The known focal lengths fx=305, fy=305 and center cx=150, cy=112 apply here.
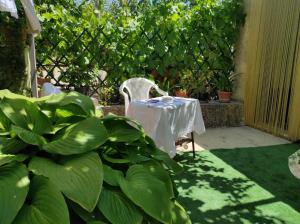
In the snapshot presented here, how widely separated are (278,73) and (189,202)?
9.54ft

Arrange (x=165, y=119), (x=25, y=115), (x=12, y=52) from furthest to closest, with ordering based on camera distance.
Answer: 1. (x=12, y=52)
2. (x=165, y=119)
3. (x=25, y=115)

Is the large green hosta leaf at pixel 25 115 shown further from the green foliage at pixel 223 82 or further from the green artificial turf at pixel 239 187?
the green foliage at pixel 223 82

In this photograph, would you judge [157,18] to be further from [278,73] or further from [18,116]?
[18,116]

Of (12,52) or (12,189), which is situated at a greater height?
(12,52)

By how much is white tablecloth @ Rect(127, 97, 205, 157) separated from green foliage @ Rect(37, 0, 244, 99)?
5.35 feet

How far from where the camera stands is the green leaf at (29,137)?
2.91 ft

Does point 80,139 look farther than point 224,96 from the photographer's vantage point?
No

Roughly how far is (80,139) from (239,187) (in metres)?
2.32

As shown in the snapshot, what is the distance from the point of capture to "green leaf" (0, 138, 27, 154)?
0.93 meters

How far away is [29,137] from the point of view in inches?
35.4

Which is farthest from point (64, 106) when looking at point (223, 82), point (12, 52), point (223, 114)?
point (223, 82)

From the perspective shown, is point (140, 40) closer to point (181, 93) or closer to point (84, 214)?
point (181, 93)

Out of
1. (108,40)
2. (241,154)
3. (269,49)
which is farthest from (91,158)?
(269,49)

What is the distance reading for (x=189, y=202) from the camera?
2.58 metres
